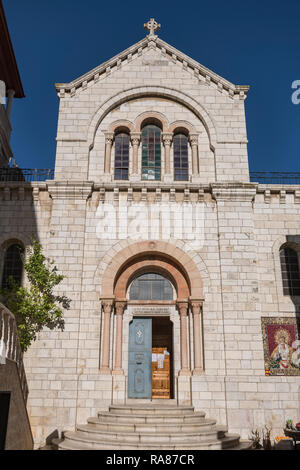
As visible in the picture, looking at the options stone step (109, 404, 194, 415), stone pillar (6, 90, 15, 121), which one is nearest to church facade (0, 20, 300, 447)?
stone step (109, 404, 194, 415)

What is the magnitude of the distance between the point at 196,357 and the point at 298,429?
3933mm

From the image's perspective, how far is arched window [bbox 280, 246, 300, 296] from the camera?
51.7 ft

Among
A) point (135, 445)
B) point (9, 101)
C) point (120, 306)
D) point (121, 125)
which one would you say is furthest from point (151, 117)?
point (135, 445)

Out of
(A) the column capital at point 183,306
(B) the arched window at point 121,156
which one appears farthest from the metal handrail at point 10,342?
(B) the arched window at point 121,156

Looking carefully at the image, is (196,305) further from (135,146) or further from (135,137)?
(135,137)

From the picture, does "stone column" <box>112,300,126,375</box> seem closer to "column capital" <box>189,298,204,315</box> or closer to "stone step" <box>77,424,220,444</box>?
"column capital" <box>189,298,204,315</box>

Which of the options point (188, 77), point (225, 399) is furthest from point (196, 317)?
point (188, 77)

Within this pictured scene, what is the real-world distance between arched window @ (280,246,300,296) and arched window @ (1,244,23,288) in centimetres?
1040

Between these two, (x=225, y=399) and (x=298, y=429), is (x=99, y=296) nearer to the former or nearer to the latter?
(x=225, y=399)

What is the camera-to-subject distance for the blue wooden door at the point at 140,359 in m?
14.8

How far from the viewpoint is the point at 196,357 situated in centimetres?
1462

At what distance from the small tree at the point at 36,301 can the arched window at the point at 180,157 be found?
6.62 meters

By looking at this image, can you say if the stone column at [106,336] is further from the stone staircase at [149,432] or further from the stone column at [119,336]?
the stone staircase at [149,432]

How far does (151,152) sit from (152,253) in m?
4.72
